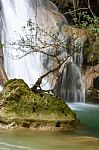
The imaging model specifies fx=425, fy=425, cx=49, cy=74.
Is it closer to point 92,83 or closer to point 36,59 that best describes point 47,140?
point 36,59

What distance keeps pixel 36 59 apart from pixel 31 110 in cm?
1054

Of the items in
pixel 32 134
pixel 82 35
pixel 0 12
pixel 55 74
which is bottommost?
pixel 32 134

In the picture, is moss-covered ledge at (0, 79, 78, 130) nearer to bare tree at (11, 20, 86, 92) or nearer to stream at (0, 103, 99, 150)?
stream at (0, 103, 99, 150)

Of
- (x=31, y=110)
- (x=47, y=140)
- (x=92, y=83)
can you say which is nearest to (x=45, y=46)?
(x=31, y=110)

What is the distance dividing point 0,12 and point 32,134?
12619 millimetres

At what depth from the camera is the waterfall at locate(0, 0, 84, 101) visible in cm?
1864

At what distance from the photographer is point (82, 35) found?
1934 centimetres

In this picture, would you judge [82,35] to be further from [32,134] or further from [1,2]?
[32,134]

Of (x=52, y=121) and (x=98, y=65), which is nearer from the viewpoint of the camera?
(x=52, y=121)

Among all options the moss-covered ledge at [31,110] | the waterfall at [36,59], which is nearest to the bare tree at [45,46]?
the waterfall at [36,59]

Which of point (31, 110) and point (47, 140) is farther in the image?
point (31, 110)

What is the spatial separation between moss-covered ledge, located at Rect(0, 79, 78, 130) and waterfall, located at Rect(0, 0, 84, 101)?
7638 mm

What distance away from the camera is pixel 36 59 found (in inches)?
779

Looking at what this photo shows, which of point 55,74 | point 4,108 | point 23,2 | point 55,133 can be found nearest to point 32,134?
point 55,133
